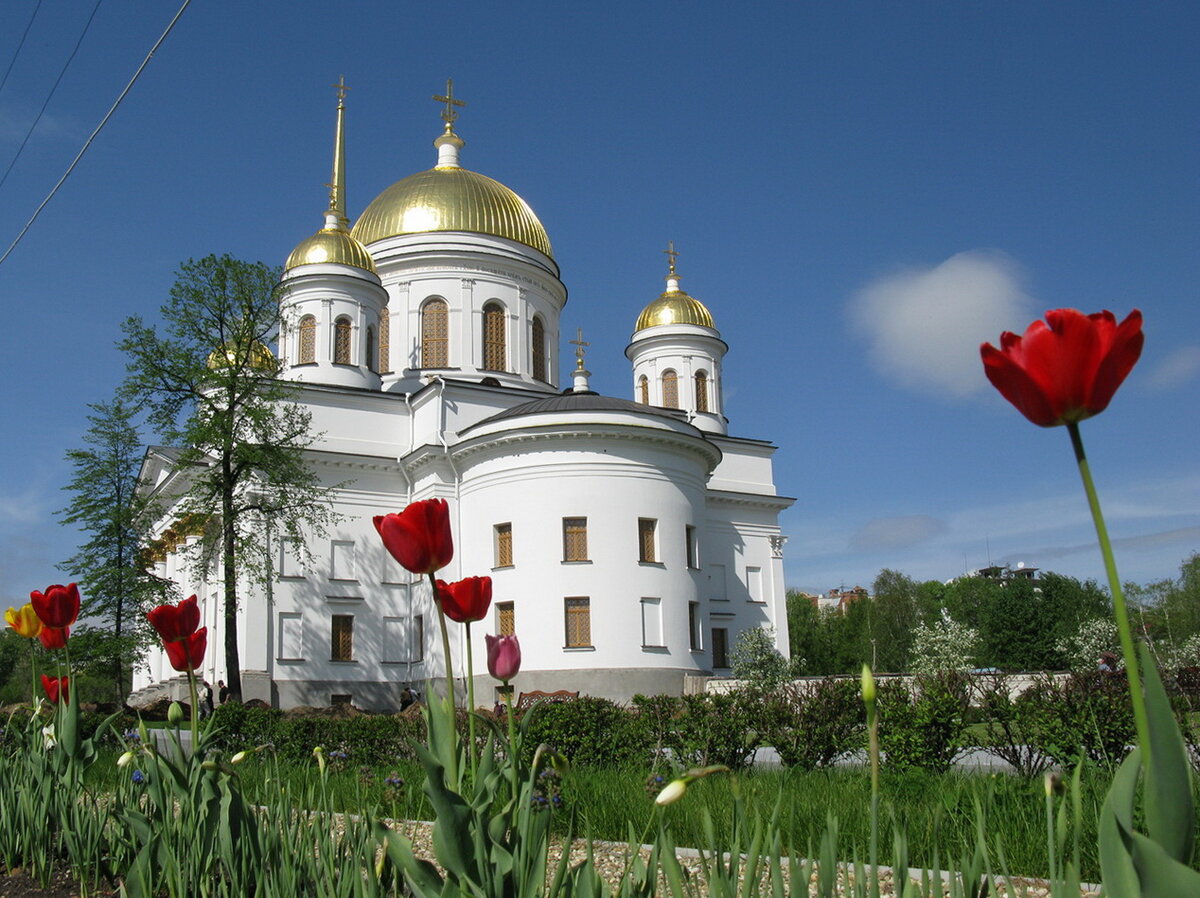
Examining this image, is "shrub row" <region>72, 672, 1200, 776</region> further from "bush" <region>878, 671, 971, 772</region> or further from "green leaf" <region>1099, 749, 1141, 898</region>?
"green leaf" <region>1099, 749, 1141, 898</region>

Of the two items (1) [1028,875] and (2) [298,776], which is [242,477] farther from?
(1) [1028,875]

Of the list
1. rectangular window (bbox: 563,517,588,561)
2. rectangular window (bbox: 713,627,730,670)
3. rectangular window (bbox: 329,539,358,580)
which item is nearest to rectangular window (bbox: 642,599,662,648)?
rectangular window (bbox: 563,517,588,561)

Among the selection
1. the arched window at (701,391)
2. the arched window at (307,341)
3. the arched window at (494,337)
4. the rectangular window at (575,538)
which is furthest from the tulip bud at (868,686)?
the arched window at (701,391)

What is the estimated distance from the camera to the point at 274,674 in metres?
27.4

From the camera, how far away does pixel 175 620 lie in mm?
4430

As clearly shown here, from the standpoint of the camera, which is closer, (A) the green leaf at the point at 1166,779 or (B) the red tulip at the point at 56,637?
(A) the green leaf at the point at 1166,779

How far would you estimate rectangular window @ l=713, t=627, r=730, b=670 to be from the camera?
32.3 m

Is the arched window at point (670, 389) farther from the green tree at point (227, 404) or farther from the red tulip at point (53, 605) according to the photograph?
the red tulip at point (53, 605)

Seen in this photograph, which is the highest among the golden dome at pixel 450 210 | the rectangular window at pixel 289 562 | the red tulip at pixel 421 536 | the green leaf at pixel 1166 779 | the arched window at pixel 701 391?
the golden dome at pixel 450 210

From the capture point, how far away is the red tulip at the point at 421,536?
9.77ft

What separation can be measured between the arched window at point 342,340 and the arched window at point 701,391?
12500 millimetres

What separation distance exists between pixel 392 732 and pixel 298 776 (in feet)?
16.2

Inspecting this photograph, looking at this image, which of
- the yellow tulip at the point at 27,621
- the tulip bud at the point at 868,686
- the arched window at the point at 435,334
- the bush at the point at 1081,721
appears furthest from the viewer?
the arched window at the point at 435,334

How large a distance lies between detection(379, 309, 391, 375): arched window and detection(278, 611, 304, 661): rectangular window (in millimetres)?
9255
